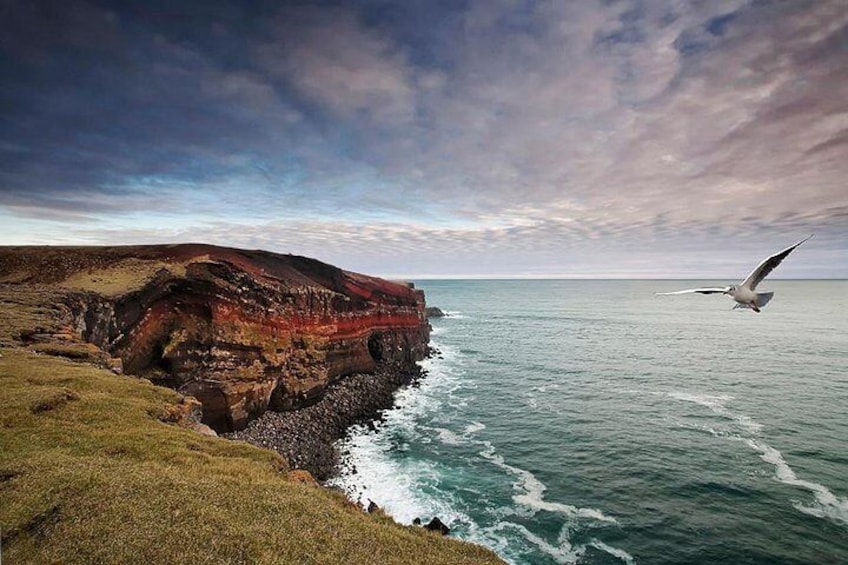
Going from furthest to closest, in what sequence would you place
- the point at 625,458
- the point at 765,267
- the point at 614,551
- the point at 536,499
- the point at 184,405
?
the point at 625,458 < the point at 536,499 < the point at 614,551 < the point at 184,405 < the point at 765,267

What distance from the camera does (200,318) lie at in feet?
143

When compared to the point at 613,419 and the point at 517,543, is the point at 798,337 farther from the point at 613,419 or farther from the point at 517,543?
the point at 517,543

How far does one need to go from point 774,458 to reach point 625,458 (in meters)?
12.9

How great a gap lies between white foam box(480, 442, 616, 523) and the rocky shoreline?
51.5 feet

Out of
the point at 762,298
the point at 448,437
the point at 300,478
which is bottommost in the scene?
the point at 448,437

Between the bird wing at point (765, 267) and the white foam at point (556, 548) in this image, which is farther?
the white foam at point (556, 548)

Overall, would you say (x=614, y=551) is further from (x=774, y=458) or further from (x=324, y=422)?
(x=324, y=422)

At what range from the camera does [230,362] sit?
43.9m

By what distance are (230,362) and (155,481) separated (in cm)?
3294

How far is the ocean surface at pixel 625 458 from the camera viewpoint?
2777 centimetres

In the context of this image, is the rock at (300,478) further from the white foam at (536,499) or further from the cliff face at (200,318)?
the cliff face at (200,318)

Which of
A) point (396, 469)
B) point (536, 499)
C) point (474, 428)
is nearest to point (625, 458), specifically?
point (536, 499)

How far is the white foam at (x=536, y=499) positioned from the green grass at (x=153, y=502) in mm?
19505

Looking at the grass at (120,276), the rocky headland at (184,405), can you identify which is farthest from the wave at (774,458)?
the grass at (120,276)
